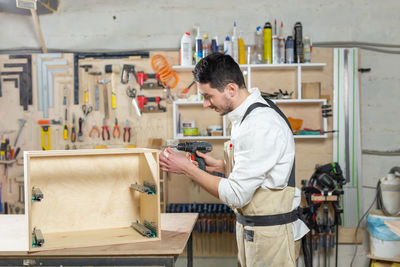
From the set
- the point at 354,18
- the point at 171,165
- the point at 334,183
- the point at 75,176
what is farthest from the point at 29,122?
the point at 354,18

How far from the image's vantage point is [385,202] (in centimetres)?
387

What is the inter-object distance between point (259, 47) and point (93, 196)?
7.99ft

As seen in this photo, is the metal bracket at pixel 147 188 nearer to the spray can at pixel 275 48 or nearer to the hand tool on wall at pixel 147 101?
the hand tool on wall at pixel 147 101

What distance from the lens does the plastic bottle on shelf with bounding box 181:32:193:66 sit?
398cm

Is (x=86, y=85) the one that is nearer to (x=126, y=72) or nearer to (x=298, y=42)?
(x=126, y=72)

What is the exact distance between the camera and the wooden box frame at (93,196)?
7.02ft

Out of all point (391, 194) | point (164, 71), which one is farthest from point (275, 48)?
point (391, 194)

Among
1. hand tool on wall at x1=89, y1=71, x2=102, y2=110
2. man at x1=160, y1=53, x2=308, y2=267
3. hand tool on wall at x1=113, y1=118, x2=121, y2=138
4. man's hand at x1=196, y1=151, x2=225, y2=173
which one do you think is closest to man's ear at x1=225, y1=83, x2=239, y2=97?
man at x1=160, y1=53, x2=308, y2=267

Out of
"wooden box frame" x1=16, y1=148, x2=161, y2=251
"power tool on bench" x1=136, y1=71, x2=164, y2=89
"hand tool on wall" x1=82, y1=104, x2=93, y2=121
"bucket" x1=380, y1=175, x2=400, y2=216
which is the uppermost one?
"power tool on bench" x1=136, y1=71, x2=164, y2=89

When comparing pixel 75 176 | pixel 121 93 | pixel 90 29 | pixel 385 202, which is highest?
pixel 90 29

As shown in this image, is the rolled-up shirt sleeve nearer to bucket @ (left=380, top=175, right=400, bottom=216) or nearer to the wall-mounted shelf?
the wall-mounted shelf

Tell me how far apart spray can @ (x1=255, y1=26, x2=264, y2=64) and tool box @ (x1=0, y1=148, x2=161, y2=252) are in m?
2.07

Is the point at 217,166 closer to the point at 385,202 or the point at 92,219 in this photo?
the point at 92,219

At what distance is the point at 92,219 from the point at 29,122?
2341mm
